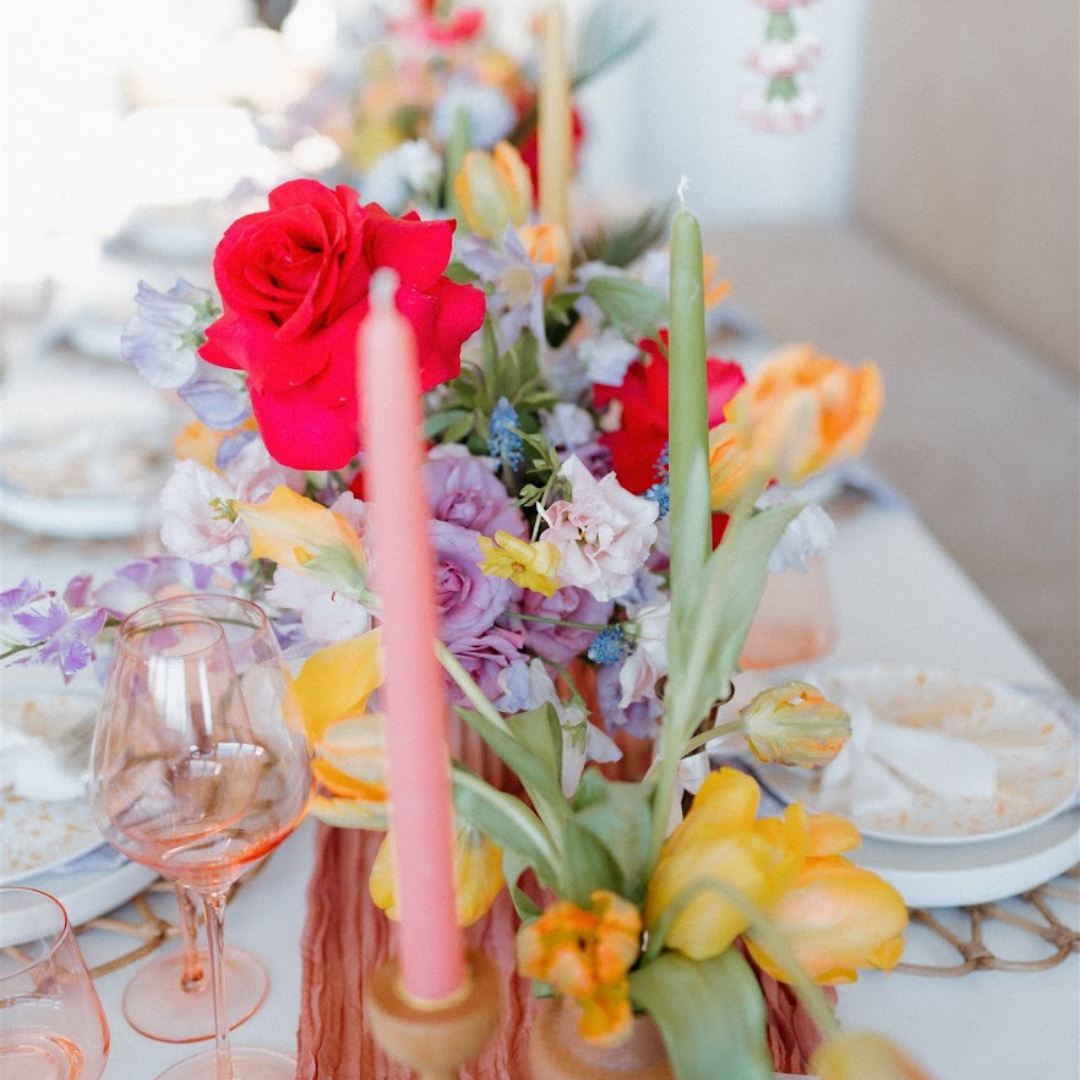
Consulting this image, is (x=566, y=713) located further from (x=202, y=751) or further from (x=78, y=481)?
(x=78, y=481)

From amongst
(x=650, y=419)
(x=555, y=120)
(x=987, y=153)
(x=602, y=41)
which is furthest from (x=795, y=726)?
(x=987, y=153)

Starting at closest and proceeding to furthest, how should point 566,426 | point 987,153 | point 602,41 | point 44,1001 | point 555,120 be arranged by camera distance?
point 44,1001, point 566,426, point 555,120, point 602,41, point 987,153

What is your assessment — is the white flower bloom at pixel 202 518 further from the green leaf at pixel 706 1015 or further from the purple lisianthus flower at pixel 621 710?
the green leaf at pixel 706 1015

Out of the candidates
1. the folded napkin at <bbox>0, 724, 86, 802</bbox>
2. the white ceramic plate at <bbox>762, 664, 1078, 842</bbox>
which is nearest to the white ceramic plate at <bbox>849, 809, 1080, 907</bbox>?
the white ceramic plate at <bbox>762, 664, 1078, 842</bbox>

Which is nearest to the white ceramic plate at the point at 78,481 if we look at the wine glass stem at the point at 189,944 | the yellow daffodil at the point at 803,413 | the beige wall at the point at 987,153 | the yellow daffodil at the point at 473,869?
the wine glass stem at the point at 189,944

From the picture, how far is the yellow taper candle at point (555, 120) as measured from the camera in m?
0.98

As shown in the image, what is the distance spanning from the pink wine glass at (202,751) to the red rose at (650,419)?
9.3 inches

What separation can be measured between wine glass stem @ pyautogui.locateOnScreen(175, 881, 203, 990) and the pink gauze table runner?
0.18 feet

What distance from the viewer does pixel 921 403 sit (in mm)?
1877

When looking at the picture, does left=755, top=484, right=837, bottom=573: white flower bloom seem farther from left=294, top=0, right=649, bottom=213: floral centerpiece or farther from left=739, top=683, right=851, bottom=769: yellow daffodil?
left=294, top=0, right=649, bottom=213: floral centerpiece

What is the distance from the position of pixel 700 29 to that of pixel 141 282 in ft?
11.7

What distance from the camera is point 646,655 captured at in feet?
2.17

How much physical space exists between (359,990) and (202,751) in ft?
0.56

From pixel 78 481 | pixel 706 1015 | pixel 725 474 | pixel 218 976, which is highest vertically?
pixel 725 474
